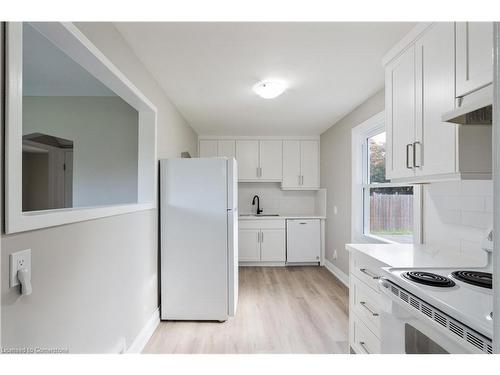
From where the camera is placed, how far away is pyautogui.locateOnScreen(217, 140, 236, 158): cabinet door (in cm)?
502

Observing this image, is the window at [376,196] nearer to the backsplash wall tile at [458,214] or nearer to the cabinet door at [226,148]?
the backsplash wall tile at [458,214]

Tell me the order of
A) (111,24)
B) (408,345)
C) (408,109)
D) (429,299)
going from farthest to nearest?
(408,109), (111,24), (408,345), (429,299)

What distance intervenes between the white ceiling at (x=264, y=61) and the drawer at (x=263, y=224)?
1.91 meters

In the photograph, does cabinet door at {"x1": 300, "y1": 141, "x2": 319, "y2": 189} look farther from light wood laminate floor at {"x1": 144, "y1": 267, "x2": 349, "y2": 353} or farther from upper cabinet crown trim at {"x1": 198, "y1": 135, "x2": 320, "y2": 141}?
light wood laminate floor at {"x1": 144, "y1": 267, "x2": 349, "y2": 353}

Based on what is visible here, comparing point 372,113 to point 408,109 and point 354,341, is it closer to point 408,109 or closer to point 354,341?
point 408,109

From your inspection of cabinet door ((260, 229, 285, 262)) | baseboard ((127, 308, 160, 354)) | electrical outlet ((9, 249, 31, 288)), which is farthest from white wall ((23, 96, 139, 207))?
cabinet door ((260, 229, 285, 262))

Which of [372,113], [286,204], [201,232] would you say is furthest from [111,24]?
[286,204]

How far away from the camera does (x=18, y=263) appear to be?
1.00 m

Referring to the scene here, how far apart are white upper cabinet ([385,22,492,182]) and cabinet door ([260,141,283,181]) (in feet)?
9.64

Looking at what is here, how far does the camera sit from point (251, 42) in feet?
6.32

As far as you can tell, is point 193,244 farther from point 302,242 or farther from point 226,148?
point 226,148

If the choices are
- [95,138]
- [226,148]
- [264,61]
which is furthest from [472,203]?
[226,148]

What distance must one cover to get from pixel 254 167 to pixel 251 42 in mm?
3169

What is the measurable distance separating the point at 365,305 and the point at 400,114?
4.46 feet
